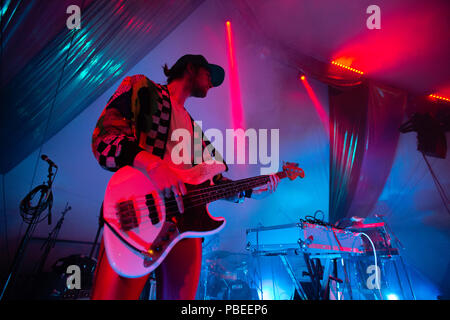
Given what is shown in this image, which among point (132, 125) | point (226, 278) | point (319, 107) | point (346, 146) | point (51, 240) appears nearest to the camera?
point (132, 125)

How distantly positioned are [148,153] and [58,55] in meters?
1.97

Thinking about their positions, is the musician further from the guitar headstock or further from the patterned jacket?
the guitar headstock

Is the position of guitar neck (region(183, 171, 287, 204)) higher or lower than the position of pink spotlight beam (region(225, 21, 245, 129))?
lower

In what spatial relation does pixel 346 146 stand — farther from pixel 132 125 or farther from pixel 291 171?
pixel 132 125

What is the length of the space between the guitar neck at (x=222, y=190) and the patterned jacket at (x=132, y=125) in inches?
10.9

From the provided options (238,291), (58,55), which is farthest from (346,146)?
(58,55)

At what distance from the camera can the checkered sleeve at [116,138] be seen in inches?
29.5

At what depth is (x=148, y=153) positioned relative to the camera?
782 millimetres

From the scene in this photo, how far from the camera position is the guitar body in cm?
65

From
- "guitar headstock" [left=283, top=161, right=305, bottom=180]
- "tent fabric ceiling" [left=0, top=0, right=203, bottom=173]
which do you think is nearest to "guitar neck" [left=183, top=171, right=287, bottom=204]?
"guitar headstock" [left=283, top=161, right=305, bottom=180]

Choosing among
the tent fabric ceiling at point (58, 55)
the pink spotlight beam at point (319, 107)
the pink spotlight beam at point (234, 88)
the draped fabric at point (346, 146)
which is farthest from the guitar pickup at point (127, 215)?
the pink spotlight beam at point (319, 107)

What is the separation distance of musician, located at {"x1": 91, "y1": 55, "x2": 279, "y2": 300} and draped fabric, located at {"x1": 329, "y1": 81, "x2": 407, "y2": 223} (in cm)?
457
